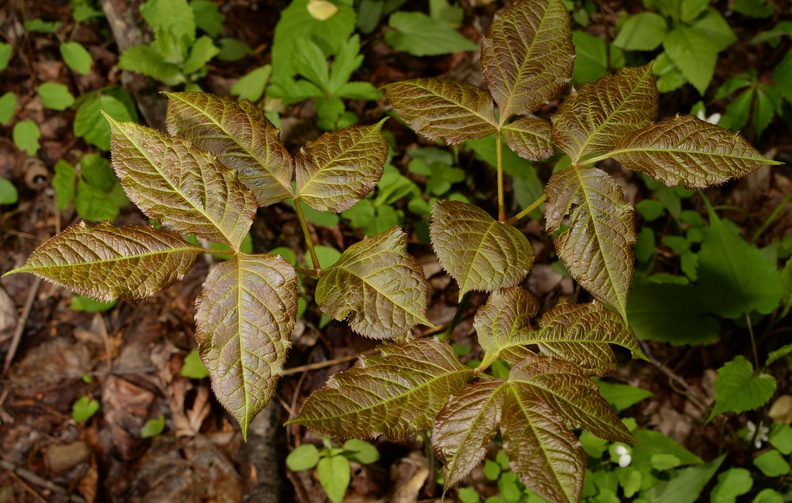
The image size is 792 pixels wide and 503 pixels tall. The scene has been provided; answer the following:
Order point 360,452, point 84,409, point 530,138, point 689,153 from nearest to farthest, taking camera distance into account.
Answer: point 689,153 < point 530,138 < point 360,452 < point 84,409

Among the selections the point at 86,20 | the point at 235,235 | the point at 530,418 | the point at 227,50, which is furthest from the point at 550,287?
the point at 86,20

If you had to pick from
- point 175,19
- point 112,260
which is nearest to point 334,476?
point 112,260

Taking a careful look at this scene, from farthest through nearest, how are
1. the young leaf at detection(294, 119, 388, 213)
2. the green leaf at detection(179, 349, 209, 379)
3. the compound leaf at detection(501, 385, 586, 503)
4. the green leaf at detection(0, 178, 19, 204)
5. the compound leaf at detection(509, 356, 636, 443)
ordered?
the green leaf at detection(0, 178, 19, 204), the green leaf at detection(179, 349, 209, 379), the young leaf at detection(294, 119, 388, 213), the compound leaf at detection(509, 356, 636, 443), the compound leaf at detection(501, 385, 586, 503)

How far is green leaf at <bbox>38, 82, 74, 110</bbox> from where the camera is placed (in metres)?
2.99

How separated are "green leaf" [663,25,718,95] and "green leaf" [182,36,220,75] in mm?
2202

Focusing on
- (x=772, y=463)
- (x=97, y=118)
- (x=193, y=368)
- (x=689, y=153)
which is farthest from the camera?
(x=97, y=118)

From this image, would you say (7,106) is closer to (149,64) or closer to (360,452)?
(149,64)

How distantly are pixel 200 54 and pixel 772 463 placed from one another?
3.06 meters

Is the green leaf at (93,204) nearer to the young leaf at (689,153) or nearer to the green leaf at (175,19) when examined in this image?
the green leaf at (175,19)

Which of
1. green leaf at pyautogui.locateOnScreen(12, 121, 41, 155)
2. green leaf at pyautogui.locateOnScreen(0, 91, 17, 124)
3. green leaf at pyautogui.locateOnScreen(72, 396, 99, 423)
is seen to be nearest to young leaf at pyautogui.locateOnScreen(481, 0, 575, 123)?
green leaf at pyautogui.locateOnScreen(72, 396, 99, 423)

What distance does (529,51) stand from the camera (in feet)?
3.92

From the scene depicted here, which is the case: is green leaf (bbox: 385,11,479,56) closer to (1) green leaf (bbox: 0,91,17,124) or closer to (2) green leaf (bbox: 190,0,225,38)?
(2) green leaf (bbox: 190,0,225,38)

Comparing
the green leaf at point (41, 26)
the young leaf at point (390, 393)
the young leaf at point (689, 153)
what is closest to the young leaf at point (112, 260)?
the young leaf at point (390, 393)

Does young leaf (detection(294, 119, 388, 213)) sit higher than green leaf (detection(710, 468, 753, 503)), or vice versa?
young leaf (detection(294, 119, 388, 213))
